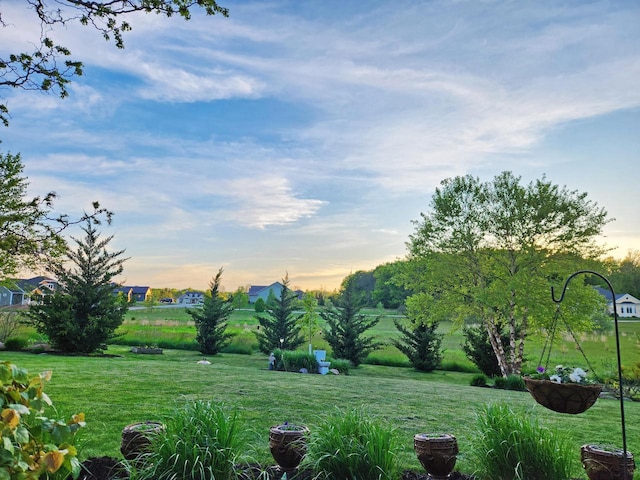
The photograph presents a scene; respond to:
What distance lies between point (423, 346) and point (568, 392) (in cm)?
1550

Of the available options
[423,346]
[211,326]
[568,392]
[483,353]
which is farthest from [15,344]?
[483,353]

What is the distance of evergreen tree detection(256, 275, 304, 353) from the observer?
20438 mm

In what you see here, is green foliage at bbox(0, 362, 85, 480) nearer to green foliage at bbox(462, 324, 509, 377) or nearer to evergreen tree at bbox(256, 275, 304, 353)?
green foliage at bbox(462, 324, 509, 377)

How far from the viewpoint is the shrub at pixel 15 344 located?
48.8 ft

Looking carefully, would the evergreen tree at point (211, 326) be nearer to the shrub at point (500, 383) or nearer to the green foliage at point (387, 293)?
the shrub at point (500, 383)

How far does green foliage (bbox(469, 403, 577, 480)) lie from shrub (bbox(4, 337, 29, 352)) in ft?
54.4

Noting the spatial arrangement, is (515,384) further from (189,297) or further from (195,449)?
(189,297)

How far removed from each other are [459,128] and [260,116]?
4.51 meters

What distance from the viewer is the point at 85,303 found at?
16.3 meters

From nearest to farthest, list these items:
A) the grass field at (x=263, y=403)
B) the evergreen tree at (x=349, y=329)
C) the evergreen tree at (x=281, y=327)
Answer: the grass field at (x=263, y=403)
the evergreen tree at (x=349, y=329)
the evergreen tree at (x=281, y=327)

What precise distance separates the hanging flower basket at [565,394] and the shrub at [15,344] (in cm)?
1675

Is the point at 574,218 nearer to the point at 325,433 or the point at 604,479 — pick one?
the point at 604,479

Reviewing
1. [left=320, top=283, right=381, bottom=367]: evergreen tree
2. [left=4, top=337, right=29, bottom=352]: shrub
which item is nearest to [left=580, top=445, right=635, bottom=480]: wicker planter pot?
[left=320, top=283, right=381, bottom=367]: evergreen tree

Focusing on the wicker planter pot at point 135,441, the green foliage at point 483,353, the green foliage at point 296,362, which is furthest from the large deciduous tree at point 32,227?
the green foliage at point 483,353
